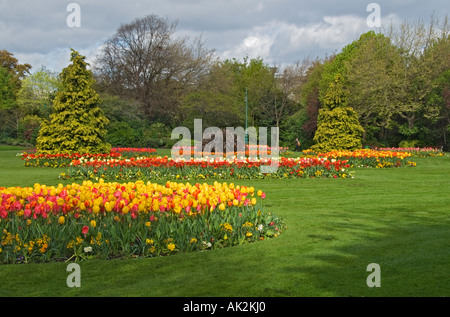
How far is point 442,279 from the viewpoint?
467cm

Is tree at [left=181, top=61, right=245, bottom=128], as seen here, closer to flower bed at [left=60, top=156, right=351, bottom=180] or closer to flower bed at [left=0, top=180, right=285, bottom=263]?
flower bed at [left=60, top=156, right=351, bottom=180]

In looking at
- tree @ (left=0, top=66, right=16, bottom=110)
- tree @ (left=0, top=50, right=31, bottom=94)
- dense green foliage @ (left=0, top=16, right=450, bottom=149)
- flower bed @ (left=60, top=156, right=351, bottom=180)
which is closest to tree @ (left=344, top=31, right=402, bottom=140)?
dense green foliage @ (left=0, top=16, right=450, bottom=149)

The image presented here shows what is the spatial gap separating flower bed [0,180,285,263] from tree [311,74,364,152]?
2459 cm

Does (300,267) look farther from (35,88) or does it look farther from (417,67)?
(35,88)

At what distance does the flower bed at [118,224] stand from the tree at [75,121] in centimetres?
1716

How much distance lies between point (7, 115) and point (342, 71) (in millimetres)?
35424

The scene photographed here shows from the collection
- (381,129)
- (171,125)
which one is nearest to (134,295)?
(381,129)

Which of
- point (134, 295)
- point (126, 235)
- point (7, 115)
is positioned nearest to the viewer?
point (134, 295)

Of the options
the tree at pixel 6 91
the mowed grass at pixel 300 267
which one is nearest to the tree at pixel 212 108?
the tree at pixel 6 91

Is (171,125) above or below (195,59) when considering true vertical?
below

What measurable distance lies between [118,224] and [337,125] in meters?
26.6

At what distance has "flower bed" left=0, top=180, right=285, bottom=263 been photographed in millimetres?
5680

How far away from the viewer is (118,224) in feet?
19.1

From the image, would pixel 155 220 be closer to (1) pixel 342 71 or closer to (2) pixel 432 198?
(2) pixel 432 198
